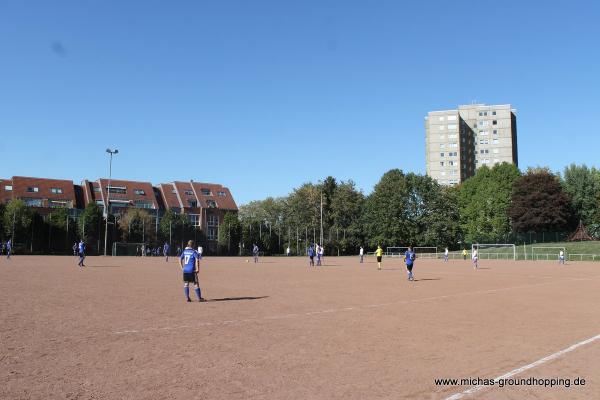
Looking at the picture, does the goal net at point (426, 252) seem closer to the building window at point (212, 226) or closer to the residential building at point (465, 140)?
the building window at point (212, 226)

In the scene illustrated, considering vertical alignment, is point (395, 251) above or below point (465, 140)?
below

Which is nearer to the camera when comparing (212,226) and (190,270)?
(190,270)

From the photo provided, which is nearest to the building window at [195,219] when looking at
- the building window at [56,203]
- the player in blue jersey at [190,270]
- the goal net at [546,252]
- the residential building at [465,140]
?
the building window at [56,203]

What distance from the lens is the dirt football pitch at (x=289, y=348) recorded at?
6.51 metres

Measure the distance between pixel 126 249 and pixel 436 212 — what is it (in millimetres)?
50372

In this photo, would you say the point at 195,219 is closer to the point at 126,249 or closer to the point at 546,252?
the point at 126,249

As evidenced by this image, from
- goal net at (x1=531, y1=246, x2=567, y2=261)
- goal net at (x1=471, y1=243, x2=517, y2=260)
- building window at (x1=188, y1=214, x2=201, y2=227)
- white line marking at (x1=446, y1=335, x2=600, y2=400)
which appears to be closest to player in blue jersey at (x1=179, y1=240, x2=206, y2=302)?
white line marking at (x1=446, y1=335, x2=600, y2=400)

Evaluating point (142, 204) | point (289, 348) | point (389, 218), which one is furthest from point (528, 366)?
point (142, 204)

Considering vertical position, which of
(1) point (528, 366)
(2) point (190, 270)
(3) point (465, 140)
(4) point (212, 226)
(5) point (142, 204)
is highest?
(3) point (465, 140)

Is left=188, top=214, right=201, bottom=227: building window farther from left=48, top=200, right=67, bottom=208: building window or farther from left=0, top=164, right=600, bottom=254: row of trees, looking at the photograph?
left=48, top=200, right=67, bottom=208: building window

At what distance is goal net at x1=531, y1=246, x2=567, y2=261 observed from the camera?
66438 mm

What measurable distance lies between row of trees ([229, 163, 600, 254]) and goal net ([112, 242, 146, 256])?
22131mm

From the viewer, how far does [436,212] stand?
8756 centimetres

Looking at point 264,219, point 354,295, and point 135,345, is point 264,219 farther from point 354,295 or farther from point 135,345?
point 135,345
